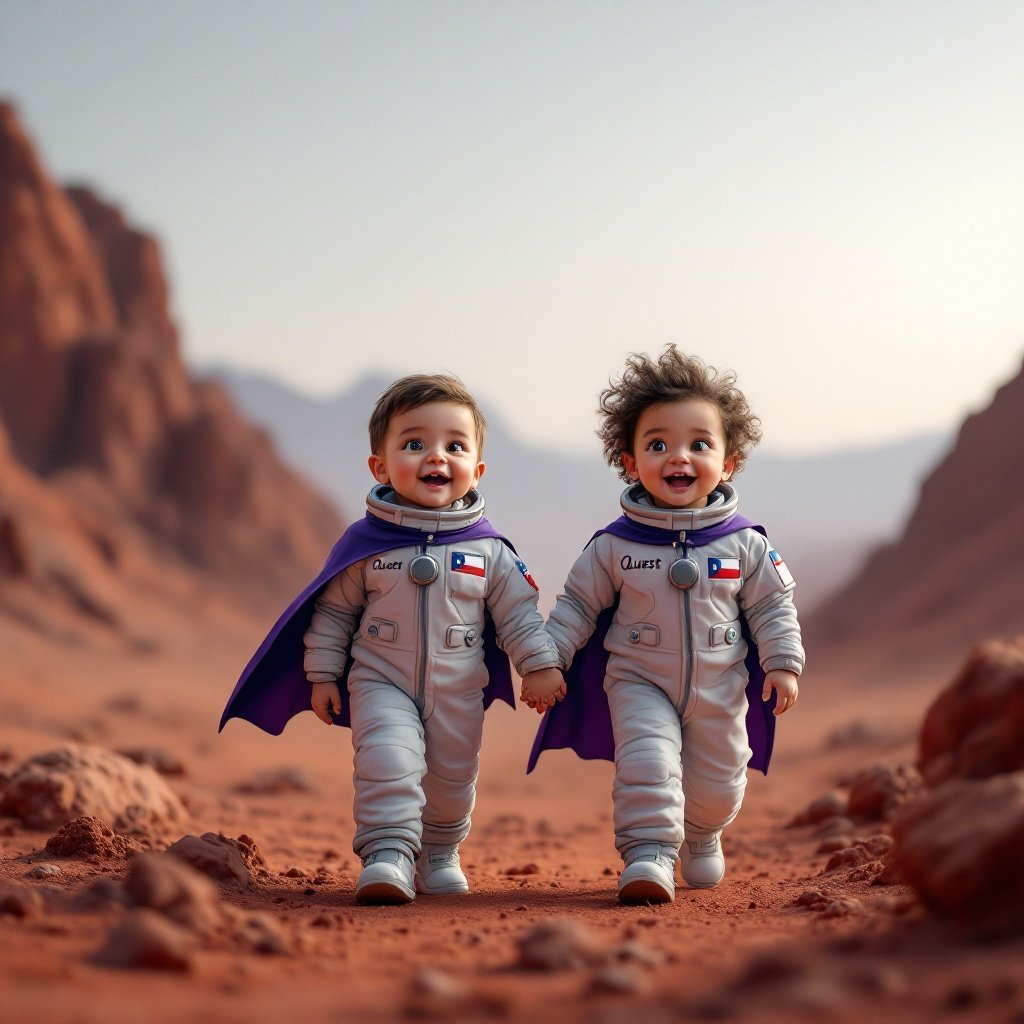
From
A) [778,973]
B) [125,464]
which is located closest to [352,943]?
[778,973]

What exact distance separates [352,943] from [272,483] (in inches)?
1174

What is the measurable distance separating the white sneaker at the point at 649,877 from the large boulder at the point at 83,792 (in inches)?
110

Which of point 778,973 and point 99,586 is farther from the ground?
point 99,586

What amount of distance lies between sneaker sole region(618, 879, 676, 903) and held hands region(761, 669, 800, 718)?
852 millimetres

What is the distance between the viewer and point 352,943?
10.7 ft

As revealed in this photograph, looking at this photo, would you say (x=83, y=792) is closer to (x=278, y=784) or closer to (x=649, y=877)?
(x=649, y=877)

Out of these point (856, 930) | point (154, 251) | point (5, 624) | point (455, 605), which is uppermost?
point (154, 251)

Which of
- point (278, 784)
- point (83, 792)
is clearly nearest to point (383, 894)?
point (83, 792)

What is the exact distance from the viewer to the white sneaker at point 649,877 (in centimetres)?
417

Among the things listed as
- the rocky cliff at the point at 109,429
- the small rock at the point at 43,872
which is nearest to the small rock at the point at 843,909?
the small rock at the point at 43,872

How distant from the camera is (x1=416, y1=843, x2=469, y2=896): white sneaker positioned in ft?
15.2

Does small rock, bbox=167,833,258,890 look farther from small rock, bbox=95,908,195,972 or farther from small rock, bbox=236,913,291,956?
small rock, bbox=95,908,195,972

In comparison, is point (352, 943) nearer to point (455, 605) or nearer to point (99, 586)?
point (455, 605)

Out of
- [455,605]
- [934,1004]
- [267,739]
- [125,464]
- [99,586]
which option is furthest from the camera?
[125,464]
